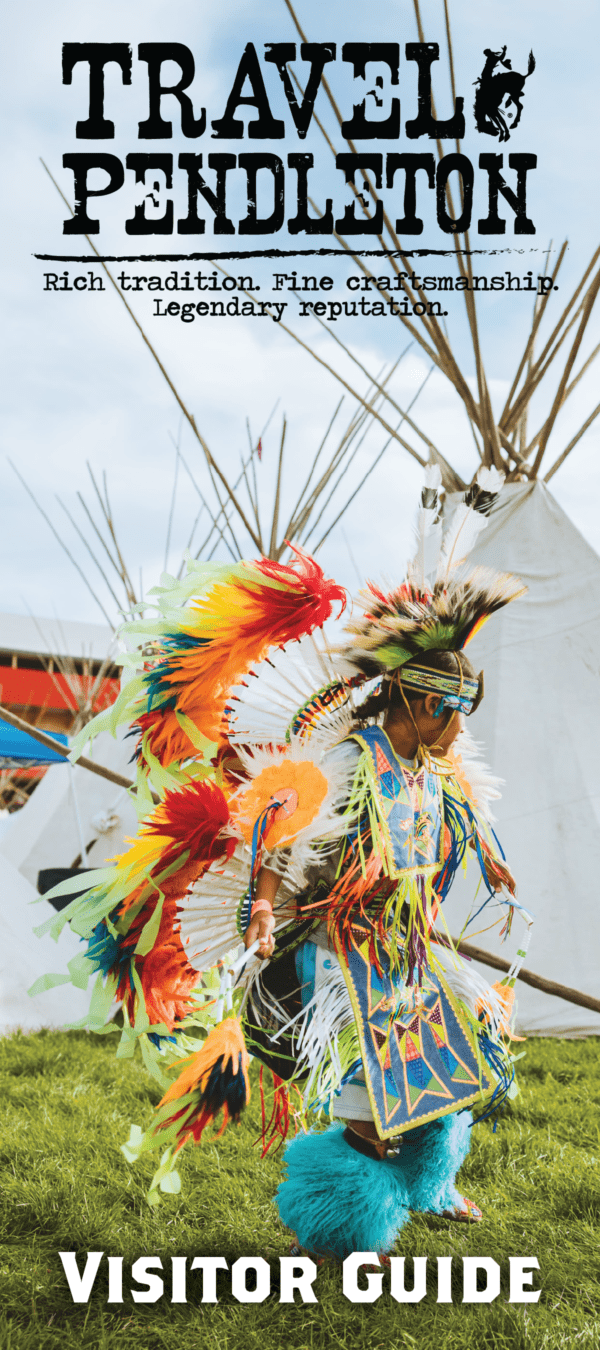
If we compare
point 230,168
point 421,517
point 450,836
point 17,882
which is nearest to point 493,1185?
point 450,836

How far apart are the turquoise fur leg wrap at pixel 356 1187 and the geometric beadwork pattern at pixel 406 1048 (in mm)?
101

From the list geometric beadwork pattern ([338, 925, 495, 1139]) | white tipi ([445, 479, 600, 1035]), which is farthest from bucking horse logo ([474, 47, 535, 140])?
geometric beadwork pattern ([338, 925, 495, 1139])

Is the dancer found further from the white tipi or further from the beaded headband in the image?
the white tipi

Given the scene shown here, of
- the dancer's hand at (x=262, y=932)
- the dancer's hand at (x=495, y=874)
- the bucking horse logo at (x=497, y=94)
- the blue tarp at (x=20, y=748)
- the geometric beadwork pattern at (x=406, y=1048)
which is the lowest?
the geometric beadwork pattern at (x=406, y=1048)

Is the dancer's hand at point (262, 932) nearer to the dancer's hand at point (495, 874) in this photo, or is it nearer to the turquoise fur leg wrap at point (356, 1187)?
the turquoise fur leg wrap at point (356, 1187)

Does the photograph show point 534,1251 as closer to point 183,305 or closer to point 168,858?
point 168,858

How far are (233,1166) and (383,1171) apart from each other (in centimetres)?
77

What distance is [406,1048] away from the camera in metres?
1.87

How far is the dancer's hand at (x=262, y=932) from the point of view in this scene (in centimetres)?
171

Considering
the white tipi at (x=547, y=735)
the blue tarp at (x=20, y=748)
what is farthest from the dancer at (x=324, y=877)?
the blue tarp at (x=20, y=748)

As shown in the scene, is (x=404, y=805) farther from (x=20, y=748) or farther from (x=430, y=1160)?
(x=20, y=748)

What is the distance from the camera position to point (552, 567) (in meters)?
4.35

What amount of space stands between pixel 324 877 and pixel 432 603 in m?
0.59

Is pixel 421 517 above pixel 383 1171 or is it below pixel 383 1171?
above
